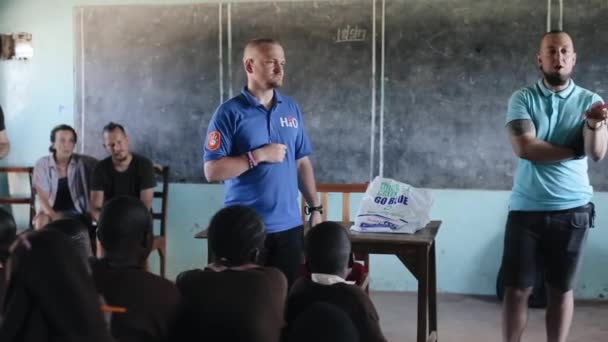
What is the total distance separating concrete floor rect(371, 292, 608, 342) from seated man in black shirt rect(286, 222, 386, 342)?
1787mm

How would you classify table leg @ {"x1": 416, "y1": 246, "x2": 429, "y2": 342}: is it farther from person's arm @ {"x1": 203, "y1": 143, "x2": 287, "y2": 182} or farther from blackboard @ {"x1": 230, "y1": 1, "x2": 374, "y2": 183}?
blackboard @ {"x1": 230, "y1": 1, "x2": 374, "y2": 183}

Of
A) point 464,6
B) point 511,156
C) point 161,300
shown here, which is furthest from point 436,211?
point 161,300

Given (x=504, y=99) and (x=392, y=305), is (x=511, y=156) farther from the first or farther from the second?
(x=392, y=305)

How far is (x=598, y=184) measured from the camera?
14.6 feet

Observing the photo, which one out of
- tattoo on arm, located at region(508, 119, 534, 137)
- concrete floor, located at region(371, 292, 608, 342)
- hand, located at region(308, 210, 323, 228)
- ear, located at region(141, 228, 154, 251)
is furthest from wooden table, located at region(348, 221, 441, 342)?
ear, located at region(141, 228, 154, 251)

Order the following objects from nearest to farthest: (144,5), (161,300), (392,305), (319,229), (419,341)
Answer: (161,300), (319,229), (419,341), (392,305), (144,5)

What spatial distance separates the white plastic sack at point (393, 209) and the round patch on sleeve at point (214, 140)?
709 mm

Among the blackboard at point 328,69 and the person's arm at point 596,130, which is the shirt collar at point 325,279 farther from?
the blackboard at point 328,69

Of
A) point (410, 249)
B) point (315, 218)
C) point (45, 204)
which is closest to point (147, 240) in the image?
point (315, 218)

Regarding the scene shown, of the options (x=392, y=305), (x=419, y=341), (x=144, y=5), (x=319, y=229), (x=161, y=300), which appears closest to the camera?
(x=161, y=300)

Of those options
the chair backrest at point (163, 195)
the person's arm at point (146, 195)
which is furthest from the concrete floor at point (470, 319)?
the person's arm at point (146, 195)

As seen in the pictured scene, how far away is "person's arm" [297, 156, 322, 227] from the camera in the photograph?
298 cm

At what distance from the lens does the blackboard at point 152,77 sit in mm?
4832

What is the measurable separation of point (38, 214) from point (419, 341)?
2.77 m
